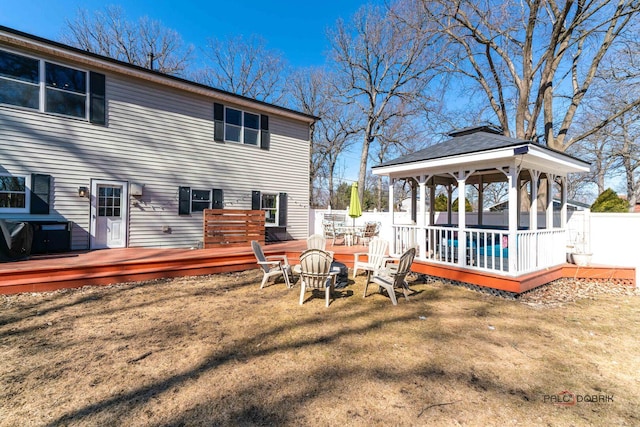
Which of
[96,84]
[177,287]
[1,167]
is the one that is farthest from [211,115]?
[177,287]

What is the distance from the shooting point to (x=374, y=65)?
1958cm

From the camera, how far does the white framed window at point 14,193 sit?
7016 millimetres

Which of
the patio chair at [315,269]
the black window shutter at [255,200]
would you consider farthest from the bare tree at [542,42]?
the patio chair at [315,269]

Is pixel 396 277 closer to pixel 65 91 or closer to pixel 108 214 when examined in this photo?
pixel 108 214

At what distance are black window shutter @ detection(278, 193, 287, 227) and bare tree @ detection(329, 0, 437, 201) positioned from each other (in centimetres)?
904

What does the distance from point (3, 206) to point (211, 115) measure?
5.92 m

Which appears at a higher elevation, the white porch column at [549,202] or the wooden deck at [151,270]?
the white porch column at [549,202]

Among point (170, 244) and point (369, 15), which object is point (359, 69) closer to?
point (369, 15)

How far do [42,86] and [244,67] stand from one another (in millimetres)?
19191

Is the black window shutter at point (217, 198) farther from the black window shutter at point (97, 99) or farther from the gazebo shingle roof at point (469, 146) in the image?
the gazebo shingle roof at point (469, 146)

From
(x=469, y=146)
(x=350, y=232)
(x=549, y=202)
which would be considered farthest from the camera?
(x=350, y=232)

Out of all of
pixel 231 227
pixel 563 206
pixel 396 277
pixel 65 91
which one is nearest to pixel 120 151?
pixel 65 91

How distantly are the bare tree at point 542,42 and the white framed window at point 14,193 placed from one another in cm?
1415

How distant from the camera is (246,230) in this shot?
9.58 meters
